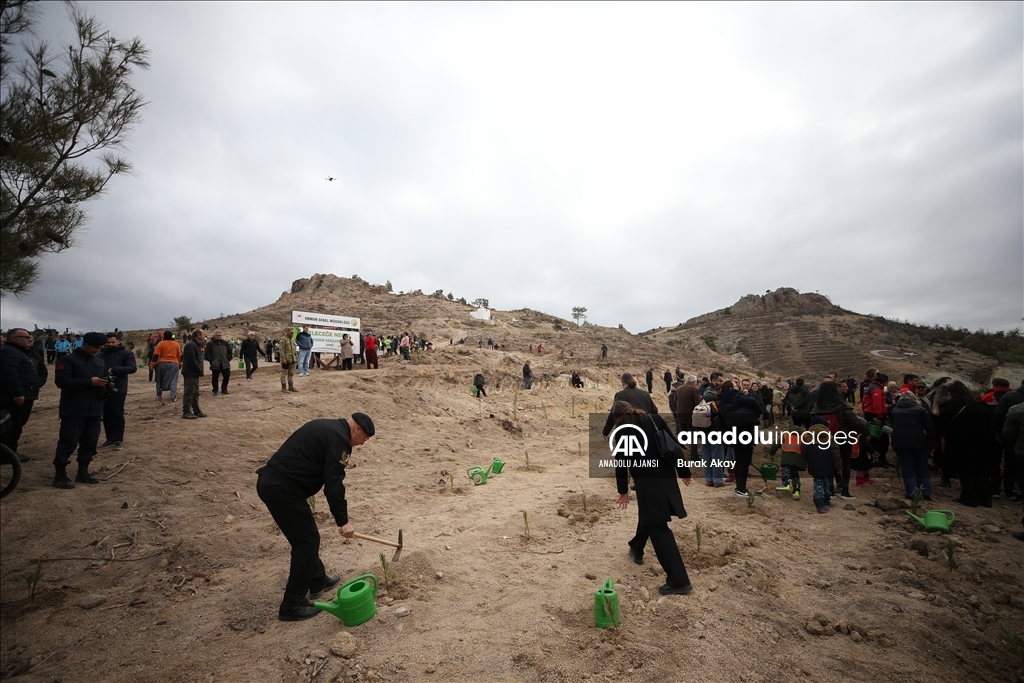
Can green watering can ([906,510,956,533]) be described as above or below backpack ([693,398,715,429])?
below

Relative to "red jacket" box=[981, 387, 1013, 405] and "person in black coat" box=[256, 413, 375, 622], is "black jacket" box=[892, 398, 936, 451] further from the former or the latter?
"person in black coat" box=[256, 413, 375, 622]

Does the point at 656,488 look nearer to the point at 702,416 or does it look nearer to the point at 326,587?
the point at 326,587

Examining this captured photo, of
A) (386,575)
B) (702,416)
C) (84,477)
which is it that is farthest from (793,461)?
(84,477)

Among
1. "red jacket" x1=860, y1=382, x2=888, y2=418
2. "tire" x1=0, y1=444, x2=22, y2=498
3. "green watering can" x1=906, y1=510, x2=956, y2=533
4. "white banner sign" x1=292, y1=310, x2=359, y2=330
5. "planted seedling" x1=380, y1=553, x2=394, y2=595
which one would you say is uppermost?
"white banner sign" x1=292, y1=310, x2=359, y2=330

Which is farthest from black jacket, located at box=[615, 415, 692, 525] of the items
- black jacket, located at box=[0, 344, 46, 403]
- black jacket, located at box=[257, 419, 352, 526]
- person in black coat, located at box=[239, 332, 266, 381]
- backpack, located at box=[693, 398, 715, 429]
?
person in black coat, located at box=[239, 332, 266, 381]

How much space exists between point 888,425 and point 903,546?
4231 millimetres

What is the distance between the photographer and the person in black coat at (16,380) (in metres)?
5.96

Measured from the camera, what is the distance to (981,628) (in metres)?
3.75

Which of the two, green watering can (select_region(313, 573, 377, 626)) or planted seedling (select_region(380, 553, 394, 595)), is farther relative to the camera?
planted seedling (select_region(380, 553, 394, 595))

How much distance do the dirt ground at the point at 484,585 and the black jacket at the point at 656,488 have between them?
2.43ft

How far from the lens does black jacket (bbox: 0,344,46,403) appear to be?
595 centimetres

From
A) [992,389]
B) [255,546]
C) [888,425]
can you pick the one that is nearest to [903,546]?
[888,425]

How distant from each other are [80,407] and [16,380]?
93cm

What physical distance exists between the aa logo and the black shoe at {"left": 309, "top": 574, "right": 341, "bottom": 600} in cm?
304
